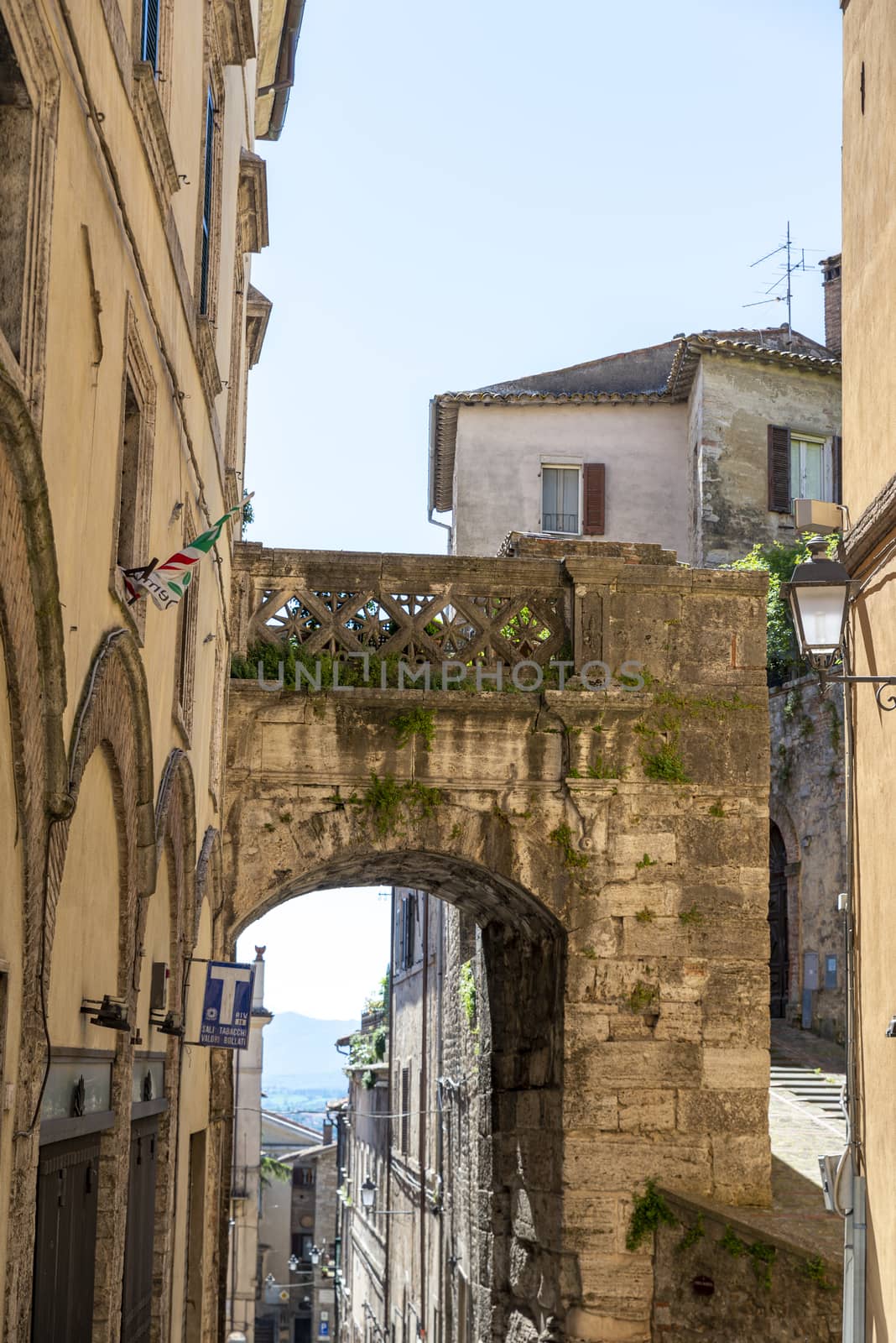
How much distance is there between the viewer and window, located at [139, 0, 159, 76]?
6.41 meters

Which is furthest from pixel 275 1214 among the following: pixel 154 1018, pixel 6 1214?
pixel 6 1214

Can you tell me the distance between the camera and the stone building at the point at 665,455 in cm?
2325

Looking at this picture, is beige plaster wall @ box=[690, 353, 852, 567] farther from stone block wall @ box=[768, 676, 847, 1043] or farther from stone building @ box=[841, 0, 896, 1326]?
stone building @ box=[841, 0, 896, 1326]

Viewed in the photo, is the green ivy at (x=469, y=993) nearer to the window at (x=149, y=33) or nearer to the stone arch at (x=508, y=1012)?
the stone arch at (x=508, y=1012)

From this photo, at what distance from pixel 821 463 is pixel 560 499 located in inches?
161

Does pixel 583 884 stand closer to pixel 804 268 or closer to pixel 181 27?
pixel 181 27

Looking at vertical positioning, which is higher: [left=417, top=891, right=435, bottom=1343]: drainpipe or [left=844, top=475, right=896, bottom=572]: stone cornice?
[left=844, top=475, right=896, bottom=572]: stone cornice

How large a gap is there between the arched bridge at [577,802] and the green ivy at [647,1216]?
92 mm

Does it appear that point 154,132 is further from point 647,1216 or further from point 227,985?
point 647,1216

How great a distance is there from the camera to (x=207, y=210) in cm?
946

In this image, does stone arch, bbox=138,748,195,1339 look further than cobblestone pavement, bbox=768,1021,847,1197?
No

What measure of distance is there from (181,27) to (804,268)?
2057 cm

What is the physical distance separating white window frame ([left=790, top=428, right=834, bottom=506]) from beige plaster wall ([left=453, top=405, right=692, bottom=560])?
1598 mm

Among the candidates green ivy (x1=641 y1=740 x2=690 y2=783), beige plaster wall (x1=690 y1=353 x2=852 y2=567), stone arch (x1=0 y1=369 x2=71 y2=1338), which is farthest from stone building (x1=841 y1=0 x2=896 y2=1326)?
beige plaster wall (x1=690 y1=353 x2=852 y2=567)
